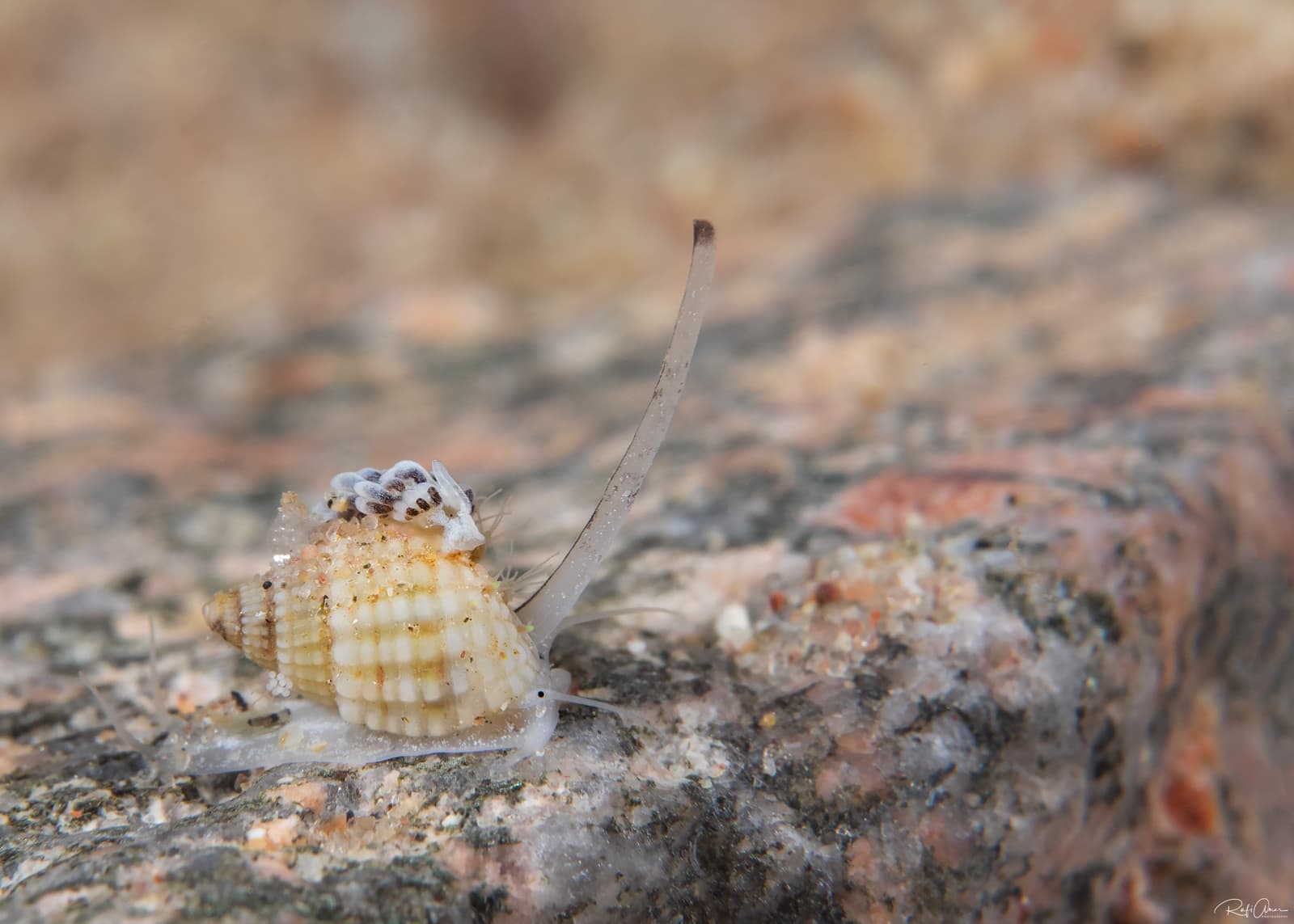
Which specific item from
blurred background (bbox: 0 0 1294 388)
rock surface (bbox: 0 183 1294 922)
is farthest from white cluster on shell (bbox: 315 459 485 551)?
blurred background (bbox: 0 0 1294 388)

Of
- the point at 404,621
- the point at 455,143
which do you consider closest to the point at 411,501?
the point at 404,621

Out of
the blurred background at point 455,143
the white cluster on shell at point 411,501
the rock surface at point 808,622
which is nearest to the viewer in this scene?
the rock surface at point 808,622

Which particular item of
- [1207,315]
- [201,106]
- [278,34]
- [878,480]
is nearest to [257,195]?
[201,106]

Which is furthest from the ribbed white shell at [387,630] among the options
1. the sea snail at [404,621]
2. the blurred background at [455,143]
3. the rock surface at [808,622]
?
the blurred background at [455,143]

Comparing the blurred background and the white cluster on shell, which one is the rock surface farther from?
the blurred background

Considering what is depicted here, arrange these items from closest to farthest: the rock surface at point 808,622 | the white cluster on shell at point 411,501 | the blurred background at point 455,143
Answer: the rock surface at point 808,622
the white cluster on shell at point 411,501
the blurred background at point 455,143

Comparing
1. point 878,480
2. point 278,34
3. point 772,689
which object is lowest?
point 772,689

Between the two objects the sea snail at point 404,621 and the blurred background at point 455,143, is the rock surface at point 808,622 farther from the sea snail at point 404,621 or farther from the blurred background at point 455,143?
the blurred background at point 455,143

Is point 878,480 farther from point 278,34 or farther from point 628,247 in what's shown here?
point 278,34
